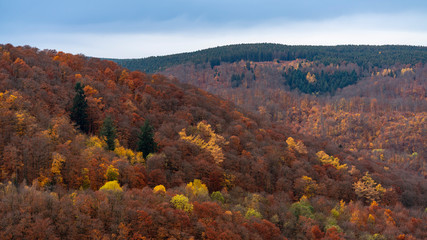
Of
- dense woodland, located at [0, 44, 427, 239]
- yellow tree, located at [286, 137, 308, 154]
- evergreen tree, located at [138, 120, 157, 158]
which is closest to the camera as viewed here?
dense woodland, located at [0, 44, 427, 239]

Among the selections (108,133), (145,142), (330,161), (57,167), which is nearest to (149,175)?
(145,142)

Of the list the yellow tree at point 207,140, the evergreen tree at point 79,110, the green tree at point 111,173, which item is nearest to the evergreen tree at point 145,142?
the yellow tree at point 207,140

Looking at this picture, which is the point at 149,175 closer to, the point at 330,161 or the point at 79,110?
the point at 79,110

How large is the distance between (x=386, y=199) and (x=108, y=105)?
3204 inches

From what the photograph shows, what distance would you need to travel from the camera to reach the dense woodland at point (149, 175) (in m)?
44.4

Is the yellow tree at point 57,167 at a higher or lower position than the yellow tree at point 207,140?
higher

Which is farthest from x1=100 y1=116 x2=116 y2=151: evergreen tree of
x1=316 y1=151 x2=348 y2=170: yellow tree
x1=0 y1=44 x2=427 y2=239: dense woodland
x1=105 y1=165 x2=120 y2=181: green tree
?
x1=316 y1=151 x2=348 y2=170: yellow tree

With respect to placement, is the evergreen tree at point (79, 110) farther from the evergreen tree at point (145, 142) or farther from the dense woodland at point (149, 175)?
the evergreen tree at point (145, 142)

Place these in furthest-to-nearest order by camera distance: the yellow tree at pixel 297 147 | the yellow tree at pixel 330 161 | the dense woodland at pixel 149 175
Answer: the yellow tree at pixel 297 147
the yellow tree at pixel 330 161
the dense woodland at pixel 149 175

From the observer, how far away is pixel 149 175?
65.7 metres

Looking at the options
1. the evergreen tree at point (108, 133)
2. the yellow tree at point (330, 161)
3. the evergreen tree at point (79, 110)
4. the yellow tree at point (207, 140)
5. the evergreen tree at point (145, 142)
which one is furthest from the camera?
the yellow tree at point (330, 161)

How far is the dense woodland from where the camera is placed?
146ft

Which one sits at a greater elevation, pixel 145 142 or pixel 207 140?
pixel 145 142

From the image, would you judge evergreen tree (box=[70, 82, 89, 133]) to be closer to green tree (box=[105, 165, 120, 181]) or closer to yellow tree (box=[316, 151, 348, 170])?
green tree (box=[105, 165, 120, 181])
